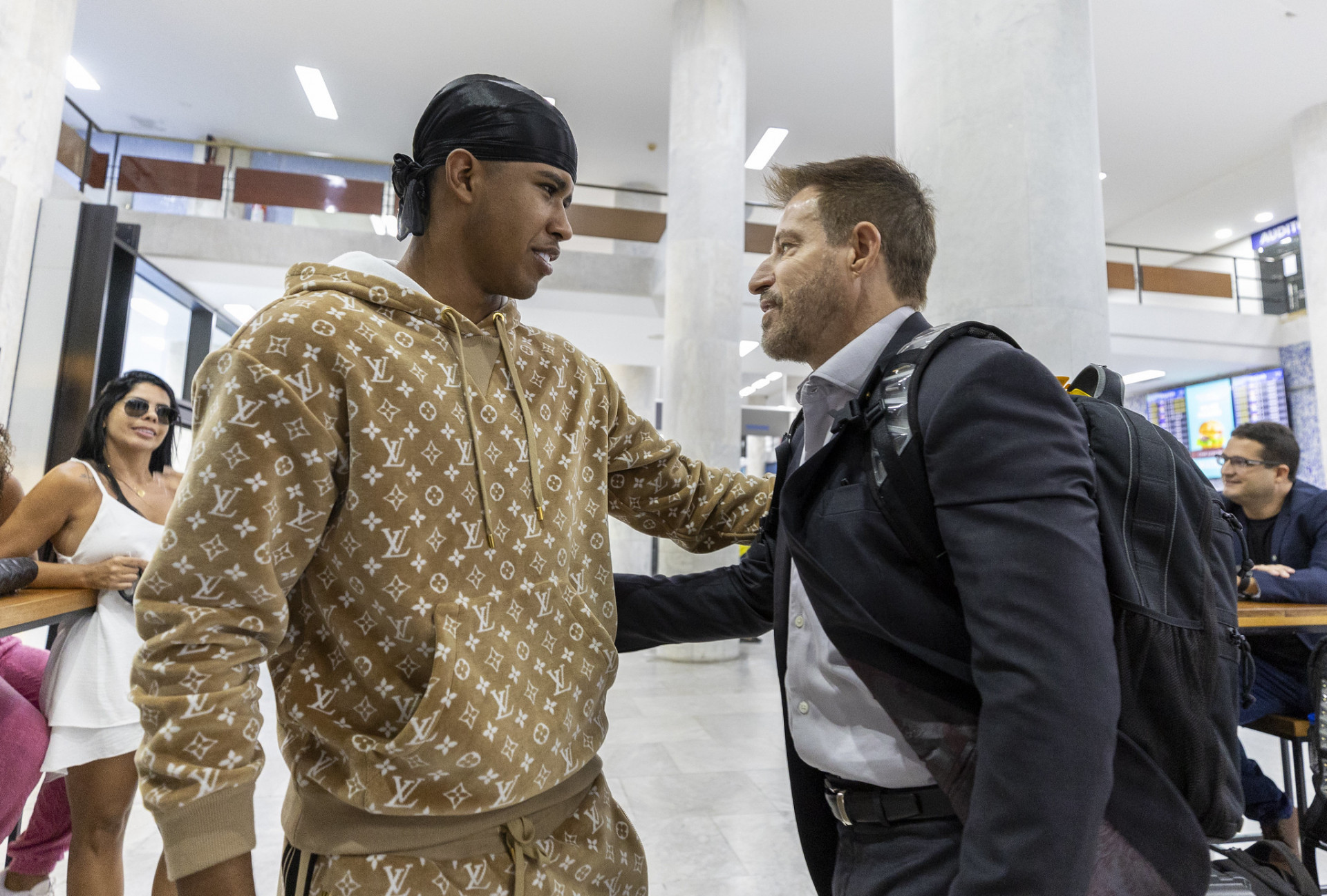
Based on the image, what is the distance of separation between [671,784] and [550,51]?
9.54m

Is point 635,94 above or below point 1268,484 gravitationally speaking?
above

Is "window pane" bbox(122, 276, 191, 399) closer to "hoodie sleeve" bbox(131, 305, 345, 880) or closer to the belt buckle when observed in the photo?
"hoodie sleeve" bbox(131, 305, 345, 880)

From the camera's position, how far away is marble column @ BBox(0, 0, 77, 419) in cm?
499

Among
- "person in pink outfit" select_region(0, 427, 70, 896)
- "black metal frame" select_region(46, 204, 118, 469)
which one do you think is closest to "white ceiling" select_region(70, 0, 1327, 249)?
"black metal frame" select_region(46, 204, 118, 469)

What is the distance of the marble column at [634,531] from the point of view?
13766 millimetres

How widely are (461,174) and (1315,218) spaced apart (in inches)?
492

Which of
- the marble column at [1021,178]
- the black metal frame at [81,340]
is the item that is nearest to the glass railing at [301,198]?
the black metal frame at [81,340]

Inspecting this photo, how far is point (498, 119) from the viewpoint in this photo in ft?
4.20

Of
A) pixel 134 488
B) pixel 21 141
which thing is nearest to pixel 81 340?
pixel 21 141

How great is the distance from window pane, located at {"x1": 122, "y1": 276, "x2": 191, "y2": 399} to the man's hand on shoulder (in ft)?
32.3

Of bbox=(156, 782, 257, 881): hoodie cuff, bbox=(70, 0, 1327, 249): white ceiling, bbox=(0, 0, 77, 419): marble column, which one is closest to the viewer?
bbox=(156, 782, 257, 881): hoodie cuff

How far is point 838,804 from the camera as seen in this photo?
3.89 ft

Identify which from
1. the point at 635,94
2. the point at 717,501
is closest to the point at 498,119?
the point at 717,501

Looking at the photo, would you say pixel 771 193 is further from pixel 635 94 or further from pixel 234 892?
pixel 635 94
